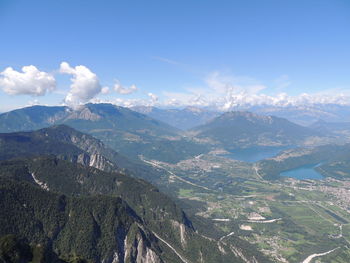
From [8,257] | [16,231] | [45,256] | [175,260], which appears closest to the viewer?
[8,257]

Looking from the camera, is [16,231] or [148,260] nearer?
[16,231]

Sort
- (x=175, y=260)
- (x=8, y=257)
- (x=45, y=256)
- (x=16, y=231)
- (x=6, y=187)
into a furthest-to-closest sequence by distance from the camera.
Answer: (x=175, y=260) < (x=6, y=187) < (x=16, y=231) < (x=45, y=256) < (x=8, y=257)

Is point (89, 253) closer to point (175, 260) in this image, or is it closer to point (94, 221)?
point (94, 221)

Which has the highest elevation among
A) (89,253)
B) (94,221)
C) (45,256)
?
(45,256)

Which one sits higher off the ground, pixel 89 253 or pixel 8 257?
pixel 8 257

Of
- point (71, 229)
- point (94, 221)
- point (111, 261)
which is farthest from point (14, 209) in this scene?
point (111, 261)

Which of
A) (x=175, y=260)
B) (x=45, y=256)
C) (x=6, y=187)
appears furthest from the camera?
(x=175, y=260)

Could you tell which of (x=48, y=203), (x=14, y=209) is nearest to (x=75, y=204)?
(x=48, y=203)

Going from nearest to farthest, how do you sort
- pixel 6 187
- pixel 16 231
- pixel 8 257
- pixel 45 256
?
pixel 8 257
pixel 45 256
pixel 16 231
pixel 6 187

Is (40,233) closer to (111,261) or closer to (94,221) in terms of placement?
(94,221)
